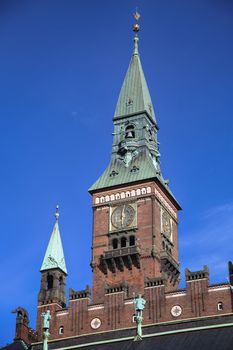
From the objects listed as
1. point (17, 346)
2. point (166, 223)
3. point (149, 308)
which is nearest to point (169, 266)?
point (166, 223)

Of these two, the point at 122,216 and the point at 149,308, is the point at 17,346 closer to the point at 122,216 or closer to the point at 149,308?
the point at 149,308

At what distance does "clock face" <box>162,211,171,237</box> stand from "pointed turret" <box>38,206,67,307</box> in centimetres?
1074

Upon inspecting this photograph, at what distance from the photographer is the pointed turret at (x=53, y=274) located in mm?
67250

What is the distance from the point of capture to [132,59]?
91.6m

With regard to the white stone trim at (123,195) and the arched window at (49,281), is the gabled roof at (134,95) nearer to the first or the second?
the white stone trim at (123,195)

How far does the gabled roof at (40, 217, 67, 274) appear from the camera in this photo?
70188mm

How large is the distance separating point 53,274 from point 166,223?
1392 centimetres

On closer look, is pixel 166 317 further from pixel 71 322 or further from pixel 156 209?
pixel 156 209

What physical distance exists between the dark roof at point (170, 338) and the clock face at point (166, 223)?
18255 mm

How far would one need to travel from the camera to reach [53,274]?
228ft

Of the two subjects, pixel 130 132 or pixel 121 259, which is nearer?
pixel 121 259

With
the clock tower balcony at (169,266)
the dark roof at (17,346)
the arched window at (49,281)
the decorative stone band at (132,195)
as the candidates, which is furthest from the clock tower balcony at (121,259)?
the dark roof at (17,346)

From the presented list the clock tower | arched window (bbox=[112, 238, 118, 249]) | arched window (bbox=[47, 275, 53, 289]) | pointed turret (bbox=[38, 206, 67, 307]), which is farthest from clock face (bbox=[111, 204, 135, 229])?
arched window (bbox=[47, 275, 53, 289])

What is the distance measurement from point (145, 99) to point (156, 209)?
1560cm
